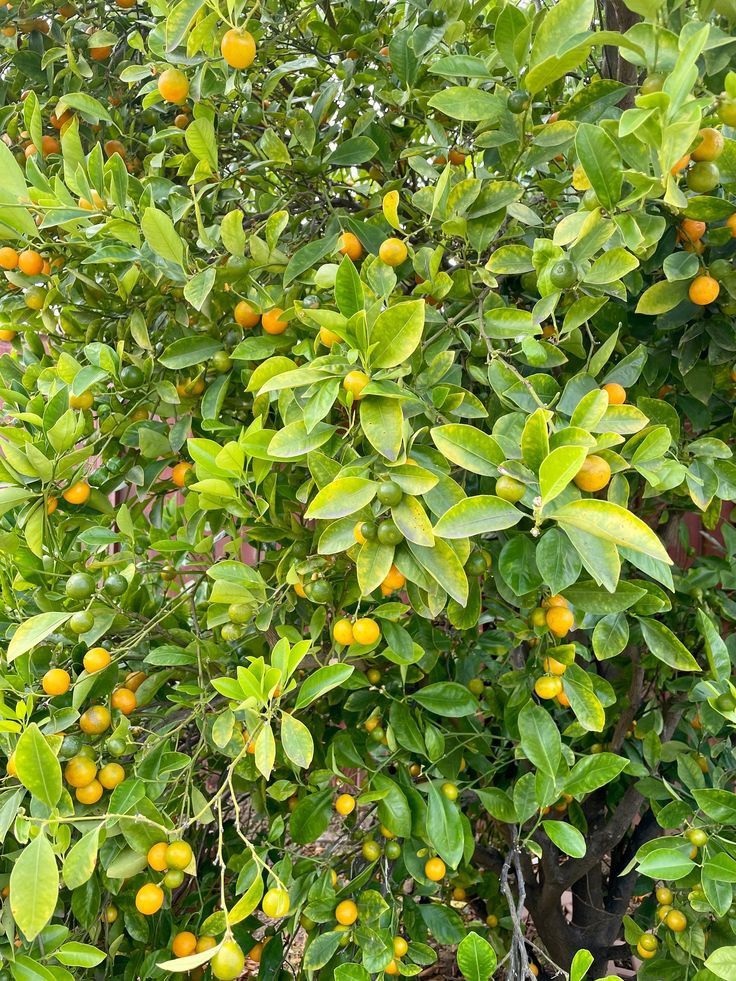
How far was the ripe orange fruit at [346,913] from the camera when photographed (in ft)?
3.34

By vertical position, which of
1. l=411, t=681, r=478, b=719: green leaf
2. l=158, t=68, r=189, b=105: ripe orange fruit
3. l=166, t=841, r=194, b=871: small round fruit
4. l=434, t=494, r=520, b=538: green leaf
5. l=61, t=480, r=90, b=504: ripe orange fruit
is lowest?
l=411, t=681, r=478, b=719: green leaf

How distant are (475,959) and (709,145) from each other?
0.88 m

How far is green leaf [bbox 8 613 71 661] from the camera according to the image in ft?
2.84

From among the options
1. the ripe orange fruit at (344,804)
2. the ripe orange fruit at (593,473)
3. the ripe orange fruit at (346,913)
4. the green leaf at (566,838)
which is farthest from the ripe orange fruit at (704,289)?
the ripe orange fruit at (346,913)

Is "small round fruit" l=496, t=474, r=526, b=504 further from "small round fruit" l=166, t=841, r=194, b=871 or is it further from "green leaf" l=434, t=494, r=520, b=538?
"small round fruit" l=166, t=841, r=194, b=871

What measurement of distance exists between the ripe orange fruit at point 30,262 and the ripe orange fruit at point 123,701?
67cm

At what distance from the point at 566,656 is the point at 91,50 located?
1.40 meters

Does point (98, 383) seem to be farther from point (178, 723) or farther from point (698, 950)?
point (698, 950)

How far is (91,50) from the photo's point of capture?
1421 mm

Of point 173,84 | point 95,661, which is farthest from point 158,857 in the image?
point 173,84

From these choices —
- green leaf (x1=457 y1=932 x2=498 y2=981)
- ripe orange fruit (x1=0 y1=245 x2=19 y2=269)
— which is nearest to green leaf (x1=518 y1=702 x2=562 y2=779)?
green leaf (x1=457 y1=932 x2=498 y2=981)

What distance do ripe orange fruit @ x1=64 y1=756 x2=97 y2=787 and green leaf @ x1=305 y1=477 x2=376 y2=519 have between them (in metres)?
0.52

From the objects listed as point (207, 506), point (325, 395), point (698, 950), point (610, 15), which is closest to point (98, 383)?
point (207, 506)

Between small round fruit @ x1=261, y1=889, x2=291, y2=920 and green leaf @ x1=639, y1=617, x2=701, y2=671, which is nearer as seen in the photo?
small round fruit @ x1=261, y1=889, x2=291, y2=920
